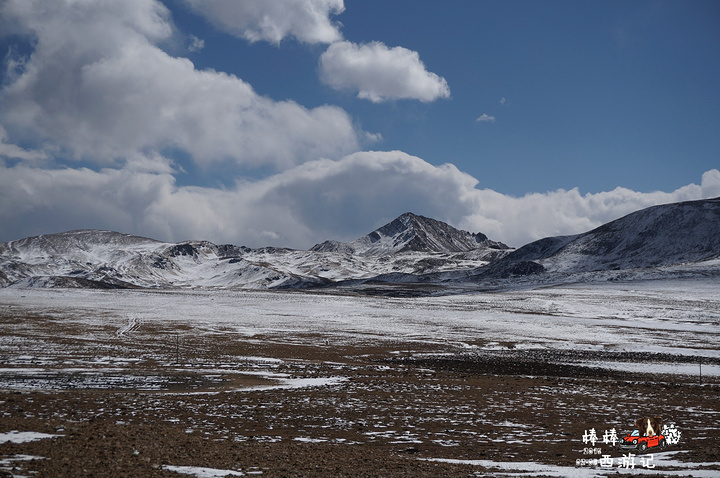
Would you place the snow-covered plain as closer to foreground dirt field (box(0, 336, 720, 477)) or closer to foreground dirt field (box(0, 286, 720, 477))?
foreground dirt field (box(0, 286, 720, 477))

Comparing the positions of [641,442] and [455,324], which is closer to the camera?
[641,442]

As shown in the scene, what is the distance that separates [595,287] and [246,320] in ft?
373

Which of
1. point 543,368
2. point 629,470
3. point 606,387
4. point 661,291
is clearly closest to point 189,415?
point 629,470

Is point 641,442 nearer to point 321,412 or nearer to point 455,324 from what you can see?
point 321,412

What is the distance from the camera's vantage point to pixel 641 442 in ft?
54.4

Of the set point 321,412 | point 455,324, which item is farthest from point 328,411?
point 455,324

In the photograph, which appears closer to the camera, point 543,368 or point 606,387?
point 606,387

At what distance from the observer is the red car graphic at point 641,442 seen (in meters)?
16.4

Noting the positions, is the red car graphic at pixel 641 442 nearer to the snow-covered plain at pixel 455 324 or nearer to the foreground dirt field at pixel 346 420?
the foreground dirt field at pixel 346 420

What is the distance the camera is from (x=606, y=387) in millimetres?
30000

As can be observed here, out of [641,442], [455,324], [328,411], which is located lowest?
[455,324]

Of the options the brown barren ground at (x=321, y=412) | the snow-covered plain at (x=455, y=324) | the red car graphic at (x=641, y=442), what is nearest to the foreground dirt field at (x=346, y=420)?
the brown barren ground at (x=321, y=412)

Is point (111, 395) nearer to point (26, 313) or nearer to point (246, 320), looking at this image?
point (246, 320)

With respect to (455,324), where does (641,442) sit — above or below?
above
